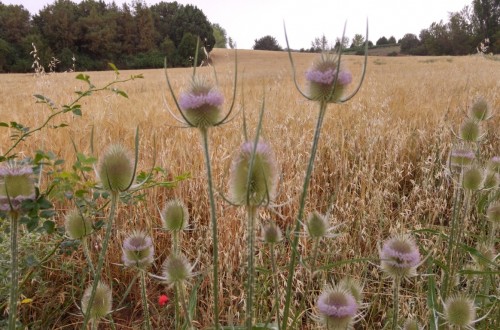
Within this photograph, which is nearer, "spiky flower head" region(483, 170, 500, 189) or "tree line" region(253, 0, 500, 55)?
"spiky flower head" region(483, 170, 500, 189)

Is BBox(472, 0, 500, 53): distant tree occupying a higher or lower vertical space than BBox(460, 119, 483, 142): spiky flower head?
higher

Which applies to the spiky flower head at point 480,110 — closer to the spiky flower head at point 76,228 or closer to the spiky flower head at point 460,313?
the spiky flower head at point 460,313

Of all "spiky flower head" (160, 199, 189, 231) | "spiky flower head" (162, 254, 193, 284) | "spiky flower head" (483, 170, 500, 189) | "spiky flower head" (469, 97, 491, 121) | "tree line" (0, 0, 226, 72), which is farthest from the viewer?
"tree line" (0, 0, 226, 72)

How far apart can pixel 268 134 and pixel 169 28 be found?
142ft

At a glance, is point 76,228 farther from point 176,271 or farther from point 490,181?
point 490,181

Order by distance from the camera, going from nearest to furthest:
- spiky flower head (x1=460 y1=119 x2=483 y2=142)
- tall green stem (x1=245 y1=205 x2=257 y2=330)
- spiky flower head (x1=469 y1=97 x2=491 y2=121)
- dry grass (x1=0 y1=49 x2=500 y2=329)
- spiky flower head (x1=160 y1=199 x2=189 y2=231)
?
1. tall green stem (x1=245 y1=205 x2=257 y2=330)
2. spiky flower head (x1=160 y1=199 x2=189 y2=231)
3. spiky flower head (x1=460 y1=119 x2=483 y2=142)
4. spiky flower head (x1=469 y1=97 x2=491 y2=121)
5. dry grass (x1=0 y1=49 x2=500 y2=329)

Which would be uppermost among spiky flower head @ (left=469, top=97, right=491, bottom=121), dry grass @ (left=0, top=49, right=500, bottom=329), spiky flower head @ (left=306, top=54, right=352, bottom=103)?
spiky flower head @ (left=306, top=54, right=352, bottom=103)

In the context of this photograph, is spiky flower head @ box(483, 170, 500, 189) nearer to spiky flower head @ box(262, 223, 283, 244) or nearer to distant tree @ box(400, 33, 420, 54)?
spiky flower head @ box(262, 223, 283, 244)

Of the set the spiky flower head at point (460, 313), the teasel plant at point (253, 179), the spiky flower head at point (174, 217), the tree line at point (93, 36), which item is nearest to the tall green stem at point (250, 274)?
the teasel plant at point (253, 179)

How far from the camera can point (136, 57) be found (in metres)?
36.4

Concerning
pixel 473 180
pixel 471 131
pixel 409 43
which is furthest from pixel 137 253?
pixel 409 43

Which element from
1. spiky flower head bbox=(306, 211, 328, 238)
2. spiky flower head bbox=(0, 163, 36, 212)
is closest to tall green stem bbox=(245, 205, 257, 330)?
spiky flower head bbox=(306, 211, 328, 238)

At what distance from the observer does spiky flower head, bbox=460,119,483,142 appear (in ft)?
6.13

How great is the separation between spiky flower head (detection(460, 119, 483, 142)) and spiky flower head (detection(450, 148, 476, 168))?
75mm
